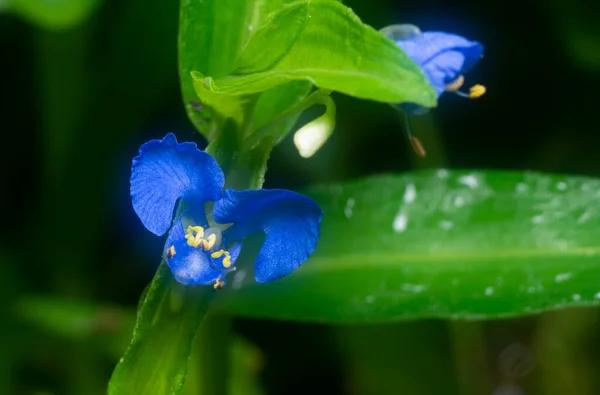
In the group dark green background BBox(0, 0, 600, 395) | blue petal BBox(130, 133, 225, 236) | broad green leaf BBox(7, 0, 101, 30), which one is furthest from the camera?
dark green background BBox(0, 0, 600, 395)

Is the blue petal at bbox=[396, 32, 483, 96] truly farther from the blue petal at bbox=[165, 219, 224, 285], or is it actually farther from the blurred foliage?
the blurred foliage

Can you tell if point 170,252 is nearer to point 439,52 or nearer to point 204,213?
point 204,213

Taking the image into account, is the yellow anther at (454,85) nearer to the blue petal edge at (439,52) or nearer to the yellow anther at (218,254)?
the blue petal edge at (439,52)

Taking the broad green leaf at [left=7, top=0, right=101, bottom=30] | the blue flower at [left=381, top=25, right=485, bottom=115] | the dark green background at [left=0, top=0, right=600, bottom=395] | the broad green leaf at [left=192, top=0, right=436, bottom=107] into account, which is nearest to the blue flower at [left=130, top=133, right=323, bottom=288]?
the broad green leaf at [left=192, top=0, right=436, bottom=107]

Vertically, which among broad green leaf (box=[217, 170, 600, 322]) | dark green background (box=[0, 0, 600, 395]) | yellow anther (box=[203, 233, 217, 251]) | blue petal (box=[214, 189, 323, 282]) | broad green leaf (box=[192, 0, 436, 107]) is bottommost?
dark green background (box=[0, 0, 600, 395])

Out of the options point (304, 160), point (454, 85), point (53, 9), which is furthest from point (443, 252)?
point (53, 9)

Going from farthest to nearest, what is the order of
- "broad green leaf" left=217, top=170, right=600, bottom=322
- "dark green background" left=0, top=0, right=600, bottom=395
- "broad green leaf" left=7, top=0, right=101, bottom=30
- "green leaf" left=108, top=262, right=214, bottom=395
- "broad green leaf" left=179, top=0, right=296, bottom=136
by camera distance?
"dark green background" left=0, top=0, right=600, bottom=395 → "broad green leaf" left=7, top=0, right=101, bottom=30 → "broad green leaf" left=217, top=170, right=600, bottom=322 → "broad green leaf" left=179, top=0, right=296, bottom=136 → "green leaf" left=108, top=262, right=214, bottom=395
